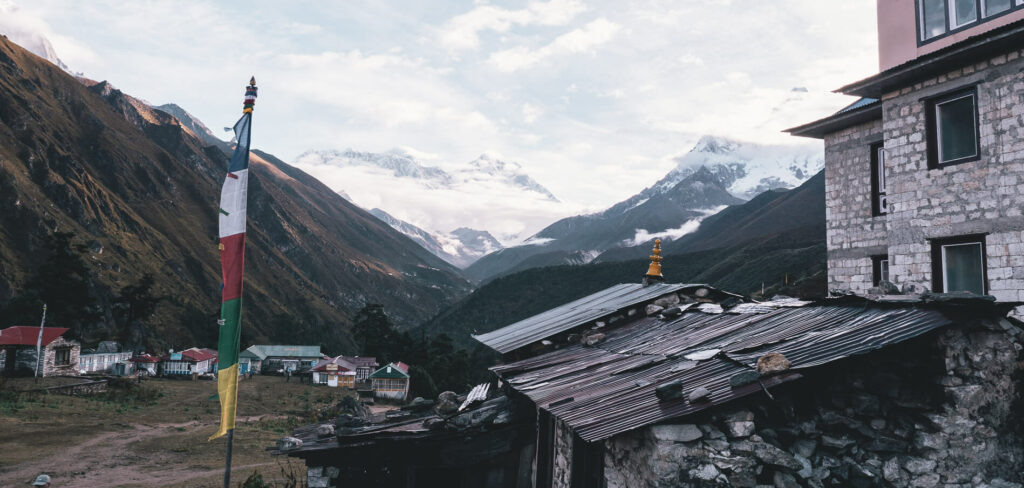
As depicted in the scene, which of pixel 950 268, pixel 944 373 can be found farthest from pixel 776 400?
pixel 950 268

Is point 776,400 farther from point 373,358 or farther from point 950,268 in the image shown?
point 373,358

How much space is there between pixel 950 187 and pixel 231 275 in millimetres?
14694

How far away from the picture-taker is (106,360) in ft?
234

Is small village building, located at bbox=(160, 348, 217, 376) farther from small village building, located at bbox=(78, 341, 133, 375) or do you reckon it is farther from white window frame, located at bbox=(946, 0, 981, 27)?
white window frame, located at bbox=(946, 0, 981, 27)

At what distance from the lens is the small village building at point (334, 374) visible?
82.8 m

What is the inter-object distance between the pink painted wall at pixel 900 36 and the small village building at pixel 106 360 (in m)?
74.3

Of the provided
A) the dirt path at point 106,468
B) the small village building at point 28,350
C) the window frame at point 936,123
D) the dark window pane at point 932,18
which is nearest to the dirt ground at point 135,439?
the dirt path at point 106,468

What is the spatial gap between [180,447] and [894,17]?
3408 cm

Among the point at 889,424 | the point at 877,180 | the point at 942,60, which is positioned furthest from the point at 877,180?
the point at 889,424

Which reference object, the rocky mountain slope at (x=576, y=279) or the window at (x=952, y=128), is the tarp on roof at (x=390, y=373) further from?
the window at (x=952, y=128)

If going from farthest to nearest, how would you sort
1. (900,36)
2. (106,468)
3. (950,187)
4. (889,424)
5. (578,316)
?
(106,468)
(900,36)
(578,316)
(950,187)
(889,424)

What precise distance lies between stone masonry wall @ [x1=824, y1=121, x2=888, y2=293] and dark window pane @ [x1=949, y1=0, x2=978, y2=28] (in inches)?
149

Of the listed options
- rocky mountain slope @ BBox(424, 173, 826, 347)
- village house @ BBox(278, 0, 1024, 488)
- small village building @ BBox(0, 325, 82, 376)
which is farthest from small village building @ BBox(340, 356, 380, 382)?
village house @ BBox(278, 0, 1024, 488)

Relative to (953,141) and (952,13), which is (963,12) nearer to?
(952,13)
